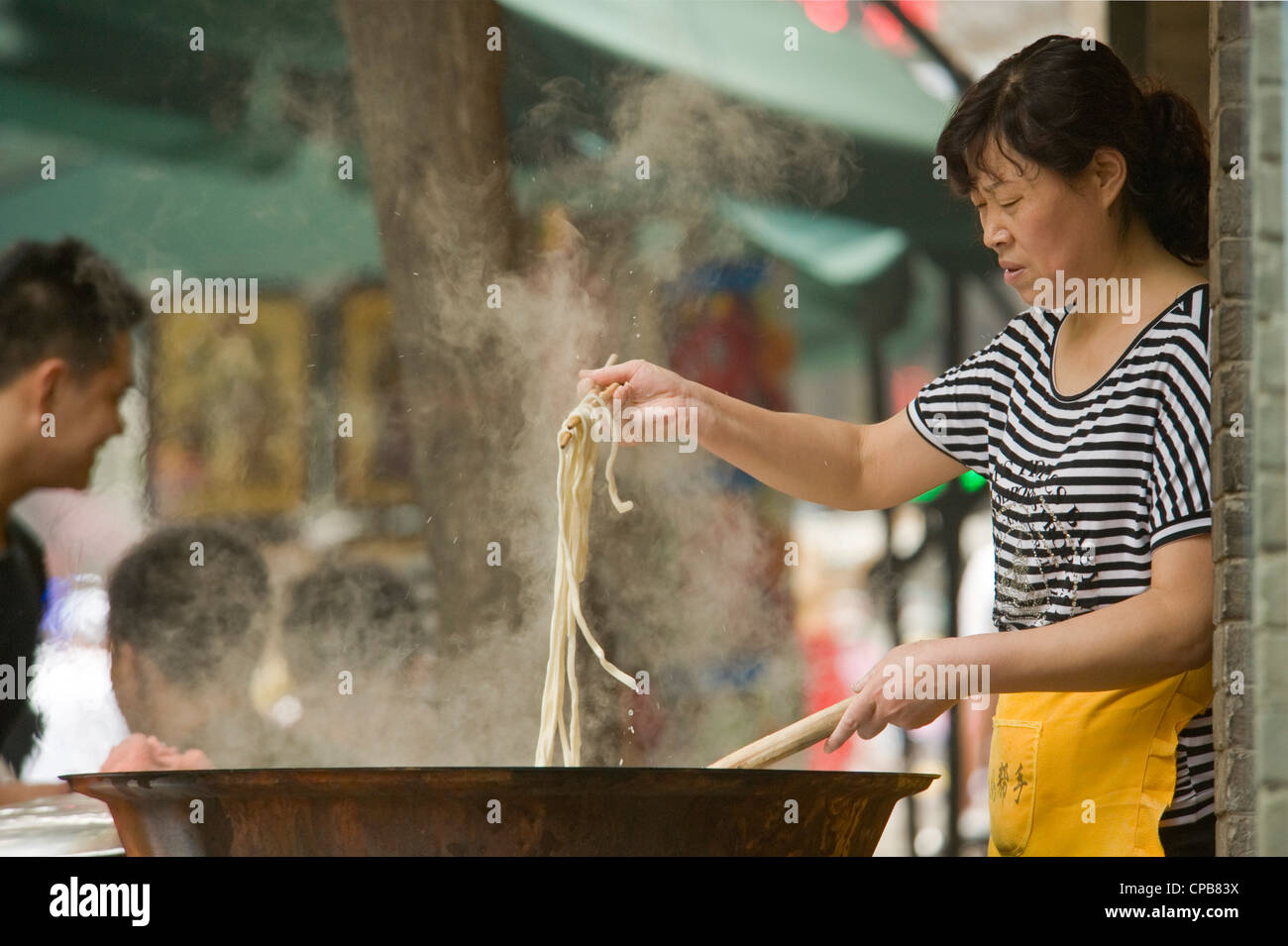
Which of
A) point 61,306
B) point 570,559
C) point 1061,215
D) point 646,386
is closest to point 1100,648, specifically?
point 1061,215

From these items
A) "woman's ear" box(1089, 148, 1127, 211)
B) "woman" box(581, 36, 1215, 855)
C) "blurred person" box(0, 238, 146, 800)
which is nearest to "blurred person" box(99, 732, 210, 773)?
"blurred person" box(0, 238, 146, 800)

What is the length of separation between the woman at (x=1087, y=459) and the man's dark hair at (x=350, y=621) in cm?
128

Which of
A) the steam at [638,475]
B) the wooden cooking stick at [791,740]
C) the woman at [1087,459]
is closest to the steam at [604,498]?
the steam at [638,475]

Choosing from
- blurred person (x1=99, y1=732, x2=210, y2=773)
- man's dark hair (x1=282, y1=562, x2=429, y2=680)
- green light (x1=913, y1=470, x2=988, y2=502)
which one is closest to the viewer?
blurred person (x1=99, y1=732, x2=210, y2=773)

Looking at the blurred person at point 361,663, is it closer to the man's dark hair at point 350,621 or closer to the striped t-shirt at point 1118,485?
the man's dark hair at point 350,621

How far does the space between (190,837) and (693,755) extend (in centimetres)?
186

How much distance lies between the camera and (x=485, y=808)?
1.84m

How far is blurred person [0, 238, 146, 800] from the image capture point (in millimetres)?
3398

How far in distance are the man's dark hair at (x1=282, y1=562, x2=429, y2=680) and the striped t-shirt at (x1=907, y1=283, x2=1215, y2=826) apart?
172 cm

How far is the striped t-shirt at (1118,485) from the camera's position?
212cm

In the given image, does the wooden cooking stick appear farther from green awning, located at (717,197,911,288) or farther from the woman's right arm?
green awning, located at (717,197,911,288)

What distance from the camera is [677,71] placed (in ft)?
12.3

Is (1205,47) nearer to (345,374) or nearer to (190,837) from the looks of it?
(345,374)

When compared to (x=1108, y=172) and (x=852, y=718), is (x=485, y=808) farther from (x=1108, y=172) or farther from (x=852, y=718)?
(x=1108, y=172)
